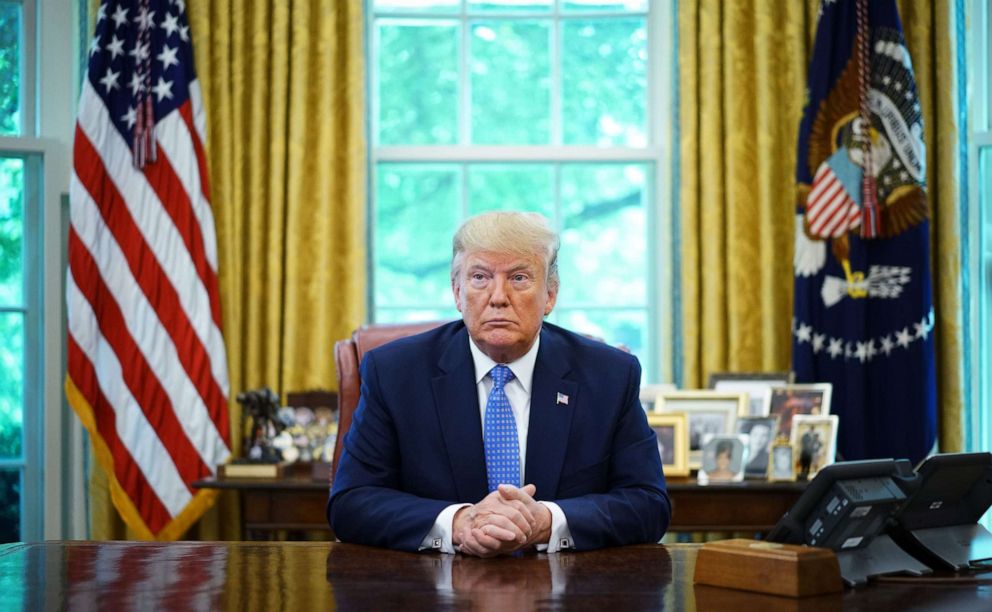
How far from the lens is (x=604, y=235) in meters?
4.54

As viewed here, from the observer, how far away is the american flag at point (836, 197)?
157 inches

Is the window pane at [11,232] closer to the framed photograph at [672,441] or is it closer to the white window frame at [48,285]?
the white window frame at [48,285]

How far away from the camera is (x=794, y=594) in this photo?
1.56m

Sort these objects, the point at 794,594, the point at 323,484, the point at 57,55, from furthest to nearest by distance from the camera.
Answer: the point at 57,55
the point at 323,484
the point at 794,594

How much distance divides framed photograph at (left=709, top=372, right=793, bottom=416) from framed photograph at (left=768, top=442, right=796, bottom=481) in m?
0.34

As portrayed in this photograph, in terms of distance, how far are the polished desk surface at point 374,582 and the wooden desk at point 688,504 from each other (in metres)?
1.50

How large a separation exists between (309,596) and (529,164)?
3140 mm

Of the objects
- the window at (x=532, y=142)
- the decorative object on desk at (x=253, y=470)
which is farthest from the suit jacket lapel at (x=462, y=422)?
the window at (x=532, y=142)

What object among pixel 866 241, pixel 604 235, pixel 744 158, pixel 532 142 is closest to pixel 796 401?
pixel 866 241

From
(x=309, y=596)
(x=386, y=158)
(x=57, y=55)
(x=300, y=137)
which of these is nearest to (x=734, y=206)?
(x=386, y=158)

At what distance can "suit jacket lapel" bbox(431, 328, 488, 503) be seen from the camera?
2215 millimetres

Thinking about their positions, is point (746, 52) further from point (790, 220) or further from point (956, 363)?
point (956, 363)

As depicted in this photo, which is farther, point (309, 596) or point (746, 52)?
point (746, 52)

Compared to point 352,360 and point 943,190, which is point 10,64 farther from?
point 943,190
